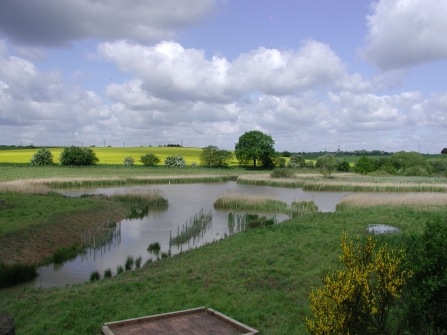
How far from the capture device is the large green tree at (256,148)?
248 feet

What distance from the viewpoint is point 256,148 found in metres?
74.6

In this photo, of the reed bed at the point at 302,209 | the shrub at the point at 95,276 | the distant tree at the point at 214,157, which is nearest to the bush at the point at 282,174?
the reed bed at the point at 302,209

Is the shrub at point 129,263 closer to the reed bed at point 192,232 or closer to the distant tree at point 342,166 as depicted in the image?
the reed bed at point 192,232

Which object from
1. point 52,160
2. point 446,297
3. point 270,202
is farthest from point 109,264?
point 52,160

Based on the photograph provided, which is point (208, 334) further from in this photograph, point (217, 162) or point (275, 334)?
point (217, 162)

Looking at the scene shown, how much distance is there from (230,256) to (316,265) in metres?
2.75

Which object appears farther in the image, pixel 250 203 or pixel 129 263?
pixel 250 203

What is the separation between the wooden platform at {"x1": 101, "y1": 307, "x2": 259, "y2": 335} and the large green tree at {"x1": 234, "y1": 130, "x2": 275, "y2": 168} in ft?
224

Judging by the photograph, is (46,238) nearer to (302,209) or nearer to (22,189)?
(22,189)

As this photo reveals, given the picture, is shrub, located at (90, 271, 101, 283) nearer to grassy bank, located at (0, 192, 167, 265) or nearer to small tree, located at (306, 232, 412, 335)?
grassy bank, located at (0, 192, 167, 265)

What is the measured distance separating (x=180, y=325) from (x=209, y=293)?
1905mm

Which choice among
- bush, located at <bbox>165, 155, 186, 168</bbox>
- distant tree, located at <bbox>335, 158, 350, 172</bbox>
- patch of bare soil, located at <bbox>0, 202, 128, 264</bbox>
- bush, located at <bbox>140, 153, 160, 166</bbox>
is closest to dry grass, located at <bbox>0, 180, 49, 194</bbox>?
patch of bare soil, located at <bbox>0, 202, 128, 264</bbox>

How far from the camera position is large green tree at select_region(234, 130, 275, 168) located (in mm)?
75562

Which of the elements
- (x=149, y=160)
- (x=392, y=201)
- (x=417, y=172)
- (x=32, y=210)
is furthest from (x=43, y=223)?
(x=417, y=172)
